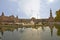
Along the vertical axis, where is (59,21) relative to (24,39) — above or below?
above

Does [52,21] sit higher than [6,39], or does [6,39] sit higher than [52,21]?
[52,21]

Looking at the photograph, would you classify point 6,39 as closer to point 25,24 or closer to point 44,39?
point 44,39

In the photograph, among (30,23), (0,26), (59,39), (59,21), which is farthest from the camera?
(30,23)

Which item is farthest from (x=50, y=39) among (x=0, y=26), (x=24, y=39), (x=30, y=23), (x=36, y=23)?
(x=36, y=23)

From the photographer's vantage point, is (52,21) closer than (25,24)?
Yes

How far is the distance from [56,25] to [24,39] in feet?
22.0

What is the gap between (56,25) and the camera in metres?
15.6

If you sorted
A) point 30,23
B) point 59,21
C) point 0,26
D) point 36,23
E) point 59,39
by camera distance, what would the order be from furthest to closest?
point 36,23, point 30,23, point 59,21, point 0,26, point 59,39

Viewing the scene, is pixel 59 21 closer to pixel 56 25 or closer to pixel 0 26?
pixel 56 25

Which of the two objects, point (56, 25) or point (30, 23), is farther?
point (30, 23)

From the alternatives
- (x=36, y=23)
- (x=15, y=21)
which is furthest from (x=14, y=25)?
(x=36, y=23)

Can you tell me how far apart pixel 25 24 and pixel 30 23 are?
3.88ft

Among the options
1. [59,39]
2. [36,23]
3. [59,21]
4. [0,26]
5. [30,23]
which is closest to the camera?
[59,39]

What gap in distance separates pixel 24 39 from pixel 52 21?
7705 mm
